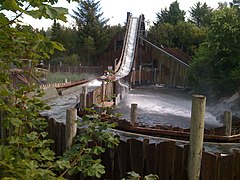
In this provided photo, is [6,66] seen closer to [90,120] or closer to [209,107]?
[90,120]

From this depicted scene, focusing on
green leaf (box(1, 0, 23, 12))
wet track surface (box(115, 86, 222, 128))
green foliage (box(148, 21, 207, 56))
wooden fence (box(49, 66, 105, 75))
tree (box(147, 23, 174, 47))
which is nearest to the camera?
green leaf (box(1, 0, 23, 12))

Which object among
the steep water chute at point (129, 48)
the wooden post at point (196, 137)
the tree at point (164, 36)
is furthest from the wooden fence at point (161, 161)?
the tree at point (164, 36)

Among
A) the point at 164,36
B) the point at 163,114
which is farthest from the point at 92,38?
the point at 163,114

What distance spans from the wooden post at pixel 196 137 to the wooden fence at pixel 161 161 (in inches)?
3.0

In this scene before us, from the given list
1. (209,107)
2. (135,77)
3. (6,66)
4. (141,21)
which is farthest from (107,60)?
(6,66)

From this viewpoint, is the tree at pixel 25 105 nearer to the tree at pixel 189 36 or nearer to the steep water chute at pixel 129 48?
the steep water chute at pixel 129 48

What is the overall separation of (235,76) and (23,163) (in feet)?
53.8

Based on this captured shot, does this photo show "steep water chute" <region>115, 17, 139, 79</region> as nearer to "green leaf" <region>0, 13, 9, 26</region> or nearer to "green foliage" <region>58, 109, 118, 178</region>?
"green foliage" <region>58, 109, 118, 178</region>

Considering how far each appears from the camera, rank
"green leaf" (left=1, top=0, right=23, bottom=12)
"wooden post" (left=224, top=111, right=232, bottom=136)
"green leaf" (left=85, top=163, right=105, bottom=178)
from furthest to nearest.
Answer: "wooden post" (left=224, top=111, right=232, bottom=136), "green leaf" (left=85, top=163, right=105, bottom=178), "green leaf" (left=1, top=0, right=23, bottom=12)

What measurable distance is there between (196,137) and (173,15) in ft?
142

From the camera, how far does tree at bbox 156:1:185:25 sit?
142 feet

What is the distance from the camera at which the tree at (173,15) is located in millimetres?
43219

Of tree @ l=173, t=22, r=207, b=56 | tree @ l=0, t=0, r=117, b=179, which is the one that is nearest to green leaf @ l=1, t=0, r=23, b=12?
tree @ l=0, t=0, r=117, b=179

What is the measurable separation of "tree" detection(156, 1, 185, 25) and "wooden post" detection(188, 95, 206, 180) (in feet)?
135
